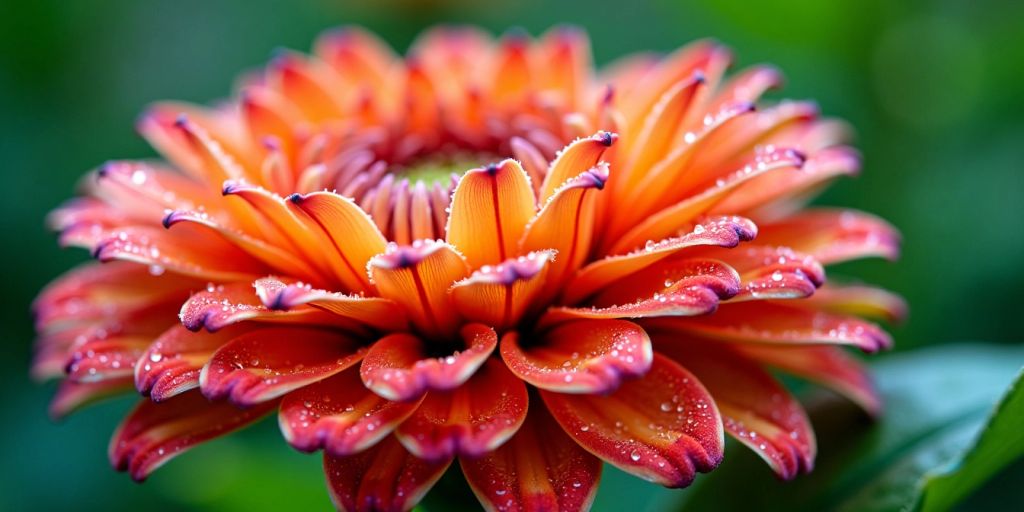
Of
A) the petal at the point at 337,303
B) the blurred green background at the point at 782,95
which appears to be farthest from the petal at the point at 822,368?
the blurred green background at the point at 782,95

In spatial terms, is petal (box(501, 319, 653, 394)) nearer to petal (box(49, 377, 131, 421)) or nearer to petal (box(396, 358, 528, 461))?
petal (box(396, 358, 528, 461))

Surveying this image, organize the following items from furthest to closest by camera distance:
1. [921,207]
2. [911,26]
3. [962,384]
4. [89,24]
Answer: [89,24], [911,26], [921,207], [962,384]

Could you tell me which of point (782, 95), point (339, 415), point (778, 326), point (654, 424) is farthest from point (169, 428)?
point (782, 95)

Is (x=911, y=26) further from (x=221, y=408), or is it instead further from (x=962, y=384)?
(x=221, y=408)

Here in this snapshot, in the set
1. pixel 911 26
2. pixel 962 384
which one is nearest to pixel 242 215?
pixel 962 384

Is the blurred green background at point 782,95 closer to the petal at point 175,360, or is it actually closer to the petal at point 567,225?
the petal at point 175,360

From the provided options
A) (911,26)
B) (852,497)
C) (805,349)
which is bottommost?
(852,497)

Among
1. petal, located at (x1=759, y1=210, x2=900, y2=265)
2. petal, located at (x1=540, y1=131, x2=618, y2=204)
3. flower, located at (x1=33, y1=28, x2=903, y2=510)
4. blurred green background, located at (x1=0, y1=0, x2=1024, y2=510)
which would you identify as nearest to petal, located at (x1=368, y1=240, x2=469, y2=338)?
flower, located at (x1=33, y1=28, x2=903, y2=510)
